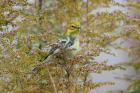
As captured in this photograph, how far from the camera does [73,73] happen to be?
371 centimetres

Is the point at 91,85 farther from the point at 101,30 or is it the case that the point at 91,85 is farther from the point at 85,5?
the point at 85,5

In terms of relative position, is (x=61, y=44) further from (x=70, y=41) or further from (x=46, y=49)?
(x=46, y=49)

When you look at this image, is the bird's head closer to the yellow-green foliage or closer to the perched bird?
the perched bird

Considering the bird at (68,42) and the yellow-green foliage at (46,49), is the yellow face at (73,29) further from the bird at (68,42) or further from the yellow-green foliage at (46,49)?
the yellow-green foliage at (46,49)

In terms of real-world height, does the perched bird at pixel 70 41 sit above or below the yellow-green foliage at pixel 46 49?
above

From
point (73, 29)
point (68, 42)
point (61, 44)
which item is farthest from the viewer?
point (73, 29)

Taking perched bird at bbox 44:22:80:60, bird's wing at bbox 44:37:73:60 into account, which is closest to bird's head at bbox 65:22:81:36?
perched bird at bbox 44:22:80:60

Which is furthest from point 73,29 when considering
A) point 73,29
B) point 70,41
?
point 70,41

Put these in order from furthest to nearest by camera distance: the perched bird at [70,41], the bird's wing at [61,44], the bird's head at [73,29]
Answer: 1. the bird's head at [73,29]
2. the perched bird at [70,41]
3. the bird's wing at [61,44]

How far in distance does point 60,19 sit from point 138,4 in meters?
1.02

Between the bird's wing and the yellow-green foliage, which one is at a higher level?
the bird's wing

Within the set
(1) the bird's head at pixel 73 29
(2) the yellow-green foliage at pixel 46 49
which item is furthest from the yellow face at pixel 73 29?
(2) the yellow-green foliage at pixel 46 49

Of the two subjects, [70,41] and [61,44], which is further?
[70,41]

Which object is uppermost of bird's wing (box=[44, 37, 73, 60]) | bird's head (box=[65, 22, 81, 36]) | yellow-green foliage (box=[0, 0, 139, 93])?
bird's head (box=[65, 22, 81, 36])
